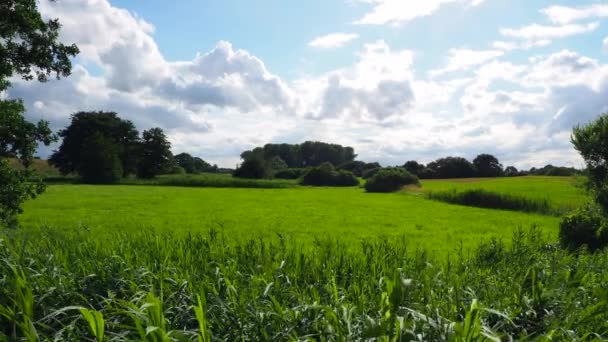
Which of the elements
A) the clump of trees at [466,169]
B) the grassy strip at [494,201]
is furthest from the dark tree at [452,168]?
the grassy strip at [494,201]

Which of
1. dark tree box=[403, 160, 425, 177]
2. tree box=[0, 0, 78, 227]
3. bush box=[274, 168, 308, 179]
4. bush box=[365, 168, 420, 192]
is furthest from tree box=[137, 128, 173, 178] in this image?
tree box=[0, 0, 78, 227]

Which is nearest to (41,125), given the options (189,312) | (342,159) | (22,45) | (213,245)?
(22,45)

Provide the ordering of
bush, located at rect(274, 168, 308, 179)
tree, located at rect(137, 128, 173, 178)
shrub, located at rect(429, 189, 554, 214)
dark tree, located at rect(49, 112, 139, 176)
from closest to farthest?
shrub, located at rect(429, 189, 554, 214) < dark tree, located at rect(49, 112, 139, 176) < tree, located at rect(137, 128, 173, 178) < bush, located at rect(274, 168, 308, 179)

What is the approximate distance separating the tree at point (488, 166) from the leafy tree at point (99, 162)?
63953mm

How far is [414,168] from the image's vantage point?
90.0 metres

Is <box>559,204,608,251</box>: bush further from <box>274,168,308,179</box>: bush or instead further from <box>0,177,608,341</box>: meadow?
<box>274,168,308,179</box>: bush

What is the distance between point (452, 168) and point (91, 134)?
6599 centimetres

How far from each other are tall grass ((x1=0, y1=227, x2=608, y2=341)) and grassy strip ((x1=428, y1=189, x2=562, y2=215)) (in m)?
27.6

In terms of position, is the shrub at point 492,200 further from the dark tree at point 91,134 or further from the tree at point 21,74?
the dark tree at point 91,134

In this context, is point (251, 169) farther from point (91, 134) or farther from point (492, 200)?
point (492, 200)

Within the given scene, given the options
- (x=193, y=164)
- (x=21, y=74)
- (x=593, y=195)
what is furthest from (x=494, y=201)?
(x=193, y=164)

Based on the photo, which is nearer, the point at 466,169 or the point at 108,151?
the point at 108,151

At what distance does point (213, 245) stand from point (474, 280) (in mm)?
3760

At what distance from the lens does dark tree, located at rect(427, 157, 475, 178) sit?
83750 millimetres
